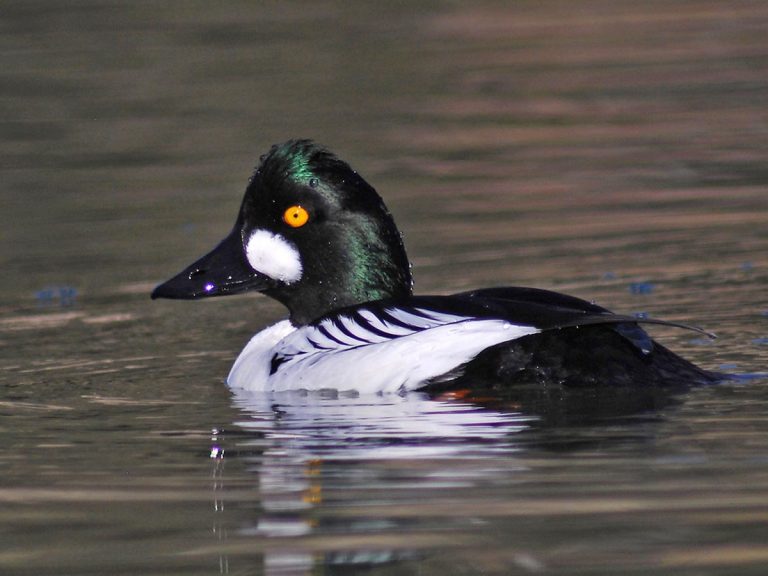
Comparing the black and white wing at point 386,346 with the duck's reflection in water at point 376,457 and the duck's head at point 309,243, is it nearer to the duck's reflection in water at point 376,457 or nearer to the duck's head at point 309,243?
the duck's reflection in water at point 376,457

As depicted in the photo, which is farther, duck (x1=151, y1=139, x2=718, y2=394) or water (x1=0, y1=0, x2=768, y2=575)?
duck (x1=151, y1=139, x2=718, y2=394)

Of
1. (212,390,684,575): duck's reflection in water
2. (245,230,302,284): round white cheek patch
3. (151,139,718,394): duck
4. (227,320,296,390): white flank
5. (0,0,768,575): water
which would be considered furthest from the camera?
(245,230,302,284): round white cheek patch

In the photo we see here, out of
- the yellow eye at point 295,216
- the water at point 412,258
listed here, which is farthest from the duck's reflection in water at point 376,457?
the yellow eye at point 295,216

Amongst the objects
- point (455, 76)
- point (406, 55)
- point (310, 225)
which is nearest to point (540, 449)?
point (310, 225)

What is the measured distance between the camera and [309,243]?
8.48 metres

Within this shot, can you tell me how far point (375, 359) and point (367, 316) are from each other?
250 mm

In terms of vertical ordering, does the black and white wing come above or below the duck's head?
below

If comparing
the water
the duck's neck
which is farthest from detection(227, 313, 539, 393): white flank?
the duck's neck

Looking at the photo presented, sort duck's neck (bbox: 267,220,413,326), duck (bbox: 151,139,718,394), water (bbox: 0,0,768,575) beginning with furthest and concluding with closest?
duck's neck (bbox: 267,220,413,326) < duck (bbox: 151,139,718,394) < water (bbox: 0,0,768,575)

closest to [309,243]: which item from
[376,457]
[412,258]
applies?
[376,457]

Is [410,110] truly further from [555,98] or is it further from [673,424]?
[673,424]

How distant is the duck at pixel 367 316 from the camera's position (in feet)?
24.2

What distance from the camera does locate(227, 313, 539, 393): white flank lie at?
7.43 meters

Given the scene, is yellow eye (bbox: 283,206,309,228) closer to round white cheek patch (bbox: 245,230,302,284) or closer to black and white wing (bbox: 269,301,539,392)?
round white cheek patch (bbox: 245,230,302,284)
